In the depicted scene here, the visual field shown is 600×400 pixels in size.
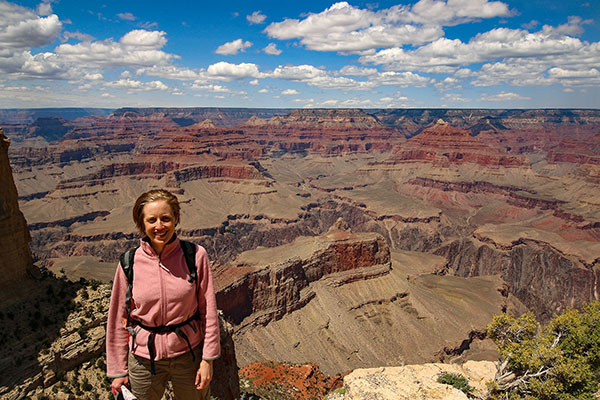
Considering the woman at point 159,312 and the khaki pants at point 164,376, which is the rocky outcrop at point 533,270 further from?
the woman at point 159,312

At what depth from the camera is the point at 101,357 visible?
19.5 meters

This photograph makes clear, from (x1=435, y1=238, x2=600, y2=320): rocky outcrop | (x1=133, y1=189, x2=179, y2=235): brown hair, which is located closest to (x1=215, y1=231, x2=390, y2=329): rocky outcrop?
(x1=435, y1=238, x2=600, y2=320): rocky outcrop

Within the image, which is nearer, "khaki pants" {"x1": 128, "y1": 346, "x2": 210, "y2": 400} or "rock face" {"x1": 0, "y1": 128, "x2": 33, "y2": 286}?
"khaki pants" {"x1": 128, "y1": 346, "x2": 210, "y2": 400}

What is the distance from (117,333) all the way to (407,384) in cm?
2462

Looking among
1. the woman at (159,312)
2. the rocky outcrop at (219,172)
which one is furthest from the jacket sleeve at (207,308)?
the rocky outcrop at (219,172)

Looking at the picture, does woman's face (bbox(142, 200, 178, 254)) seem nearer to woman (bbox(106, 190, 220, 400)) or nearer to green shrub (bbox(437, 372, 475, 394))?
woman (bbox(106, 190, 220, 400))

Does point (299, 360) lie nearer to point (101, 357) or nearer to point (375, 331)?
point (375, 331)

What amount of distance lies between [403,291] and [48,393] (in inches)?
2527

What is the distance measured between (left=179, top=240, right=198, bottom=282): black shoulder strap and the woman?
0.15ft

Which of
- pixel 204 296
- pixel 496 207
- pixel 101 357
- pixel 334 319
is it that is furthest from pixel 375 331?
pixel 496 207

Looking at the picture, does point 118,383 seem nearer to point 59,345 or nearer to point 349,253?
point 59,345

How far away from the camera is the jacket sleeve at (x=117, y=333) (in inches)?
313

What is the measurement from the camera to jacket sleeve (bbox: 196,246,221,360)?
8039 mm

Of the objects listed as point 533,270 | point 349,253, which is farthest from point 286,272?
point 533,270
